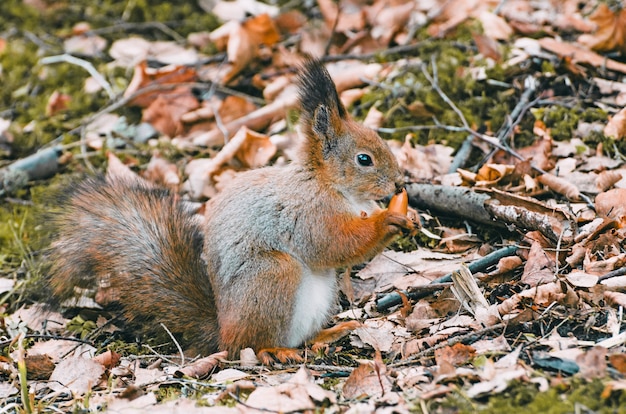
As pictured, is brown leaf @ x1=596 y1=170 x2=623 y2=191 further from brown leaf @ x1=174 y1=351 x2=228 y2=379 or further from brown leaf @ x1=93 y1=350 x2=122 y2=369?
brown leaf @ x1=93 y1=350 x2=122 y2=369

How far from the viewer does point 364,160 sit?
10.5ft

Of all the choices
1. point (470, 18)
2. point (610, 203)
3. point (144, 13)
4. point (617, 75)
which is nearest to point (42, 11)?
point (144, 13)

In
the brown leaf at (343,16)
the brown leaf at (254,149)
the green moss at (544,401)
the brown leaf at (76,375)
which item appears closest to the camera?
the green moss at (544,401)

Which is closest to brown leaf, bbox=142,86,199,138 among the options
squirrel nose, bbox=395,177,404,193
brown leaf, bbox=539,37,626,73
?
squirrel nose, bbox=395,177,404,193

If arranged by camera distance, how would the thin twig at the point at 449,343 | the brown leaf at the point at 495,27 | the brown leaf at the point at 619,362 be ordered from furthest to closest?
the brown leaf at the point at 495,27, the thin twig at the point at 449,343, the brown leaf at the point at 619,362

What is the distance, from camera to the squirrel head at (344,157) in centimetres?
319

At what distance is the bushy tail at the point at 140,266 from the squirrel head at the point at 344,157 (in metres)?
0.67

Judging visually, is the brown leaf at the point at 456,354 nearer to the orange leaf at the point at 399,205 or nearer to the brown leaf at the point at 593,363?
the brown leaf at the point at 593,363

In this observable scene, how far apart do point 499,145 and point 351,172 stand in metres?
0.98

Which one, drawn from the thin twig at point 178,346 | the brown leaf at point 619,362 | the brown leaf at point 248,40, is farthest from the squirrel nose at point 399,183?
the brown leaf at point 248,40

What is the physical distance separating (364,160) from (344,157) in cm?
9

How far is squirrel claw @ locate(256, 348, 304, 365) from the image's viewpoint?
2.95 m

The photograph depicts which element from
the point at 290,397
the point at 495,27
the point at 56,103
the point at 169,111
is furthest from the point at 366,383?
the point at 56,103

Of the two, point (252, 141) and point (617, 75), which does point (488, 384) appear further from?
point (617, 75)
